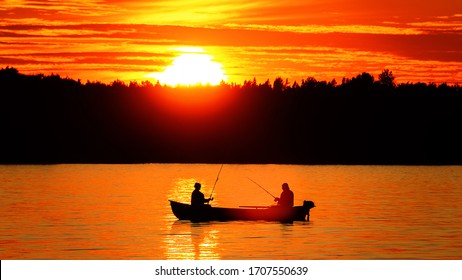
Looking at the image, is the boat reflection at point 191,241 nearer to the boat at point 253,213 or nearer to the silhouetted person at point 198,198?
the boat at point 253,213

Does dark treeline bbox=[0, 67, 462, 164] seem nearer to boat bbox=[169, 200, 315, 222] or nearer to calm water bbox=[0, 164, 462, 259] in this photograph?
calm water bbox=[0, 164, 462, 259]

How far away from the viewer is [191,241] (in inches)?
1549

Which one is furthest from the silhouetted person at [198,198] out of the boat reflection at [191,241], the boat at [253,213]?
the boat reflection at [191,241]

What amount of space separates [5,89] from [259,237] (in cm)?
13668

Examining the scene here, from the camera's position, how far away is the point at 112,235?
136 feet

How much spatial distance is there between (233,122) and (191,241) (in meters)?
133

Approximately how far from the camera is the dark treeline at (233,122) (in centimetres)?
15838

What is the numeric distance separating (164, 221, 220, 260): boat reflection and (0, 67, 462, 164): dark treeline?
11064cm

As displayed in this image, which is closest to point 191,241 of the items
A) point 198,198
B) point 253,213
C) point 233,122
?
point 198,198

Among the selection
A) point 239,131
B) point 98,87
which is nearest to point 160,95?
point 98,87

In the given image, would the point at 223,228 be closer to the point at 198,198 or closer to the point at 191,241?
the point at 198,198

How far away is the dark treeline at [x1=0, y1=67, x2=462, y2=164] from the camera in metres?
158

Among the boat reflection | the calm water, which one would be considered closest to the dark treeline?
the calm water

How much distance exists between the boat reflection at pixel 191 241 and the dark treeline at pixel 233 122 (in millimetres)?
110637
